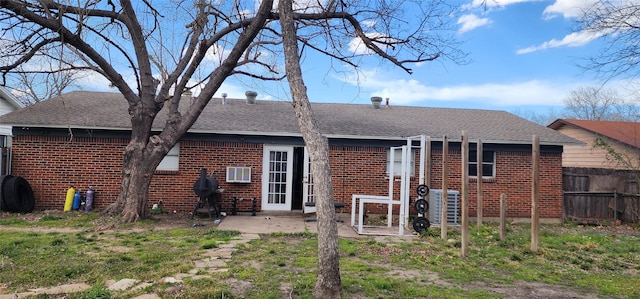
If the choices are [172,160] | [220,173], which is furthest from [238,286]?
[172,160]

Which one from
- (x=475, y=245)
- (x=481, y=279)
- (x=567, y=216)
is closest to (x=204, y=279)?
(x=481, y=279)

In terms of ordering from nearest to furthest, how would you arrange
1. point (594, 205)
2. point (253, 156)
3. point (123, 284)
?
point (123, 284) < point (253, 156) < point (594, 205)

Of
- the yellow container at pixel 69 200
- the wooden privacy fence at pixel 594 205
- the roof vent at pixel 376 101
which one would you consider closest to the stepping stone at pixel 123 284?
the yellow container at pixel 69 200

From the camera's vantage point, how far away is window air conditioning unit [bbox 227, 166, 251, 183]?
1105 cm

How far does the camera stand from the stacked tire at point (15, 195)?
9.64 meters

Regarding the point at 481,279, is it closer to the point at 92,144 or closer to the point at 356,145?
the point at 356,145

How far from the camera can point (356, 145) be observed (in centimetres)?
1140

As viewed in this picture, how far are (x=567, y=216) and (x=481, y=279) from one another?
333 inches

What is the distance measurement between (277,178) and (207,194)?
2288 mm

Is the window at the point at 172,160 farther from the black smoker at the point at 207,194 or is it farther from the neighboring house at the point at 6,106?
the neighboring house at the point at 6,106

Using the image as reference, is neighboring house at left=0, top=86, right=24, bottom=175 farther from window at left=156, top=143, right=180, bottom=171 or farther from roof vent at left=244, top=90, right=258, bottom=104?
roof vent at left=244, top=90, right=258, bottom=104

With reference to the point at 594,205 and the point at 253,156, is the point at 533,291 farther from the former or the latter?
the point at 594,205

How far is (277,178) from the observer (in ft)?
37.7

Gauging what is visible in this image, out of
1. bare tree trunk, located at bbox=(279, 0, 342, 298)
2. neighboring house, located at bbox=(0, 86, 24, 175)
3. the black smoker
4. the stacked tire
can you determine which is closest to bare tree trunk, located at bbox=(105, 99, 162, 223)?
the black smoker
